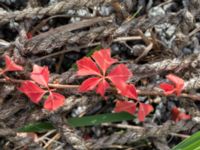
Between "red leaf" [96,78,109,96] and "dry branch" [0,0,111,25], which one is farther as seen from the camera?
"dry branch" [0,0,111,25]

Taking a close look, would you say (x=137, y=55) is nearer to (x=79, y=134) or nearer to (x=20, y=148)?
(x=79, y=134)

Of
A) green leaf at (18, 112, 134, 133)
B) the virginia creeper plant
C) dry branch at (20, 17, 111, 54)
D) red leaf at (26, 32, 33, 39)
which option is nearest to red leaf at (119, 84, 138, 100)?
the virginia creeper plant

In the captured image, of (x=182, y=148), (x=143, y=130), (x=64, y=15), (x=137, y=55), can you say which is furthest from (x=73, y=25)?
(x=182, y=148)

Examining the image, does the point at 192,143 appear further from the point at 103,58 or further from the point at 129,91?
the point at 103,58

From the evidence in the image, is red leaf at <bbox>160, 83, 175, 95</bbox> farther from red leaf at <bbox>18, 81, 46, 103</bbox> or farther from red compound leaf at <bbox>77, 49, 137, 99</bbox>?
red leaf at <bbox>18, 81, 46, 103</bbox>

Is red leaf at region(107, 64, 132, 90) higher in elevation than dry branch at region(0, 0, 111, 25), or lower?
lower

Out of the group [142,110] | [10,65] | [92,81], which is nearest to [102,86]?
[92,81]

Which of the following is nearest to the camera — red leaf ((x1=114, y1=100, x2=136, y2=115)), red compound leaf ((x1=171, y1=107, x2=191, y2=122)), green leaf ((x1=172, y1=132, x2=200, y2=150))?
green leaf ((x1=172, y1=132, x2=200, y2=150))

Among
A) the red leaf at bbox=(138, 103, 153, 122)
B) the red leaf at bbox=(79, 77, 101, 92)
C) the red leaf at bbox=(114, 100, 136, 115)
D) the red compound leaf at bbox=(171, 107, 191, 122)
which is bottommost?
the red compound leaf at bbox=(171, 107, 191, 122)
